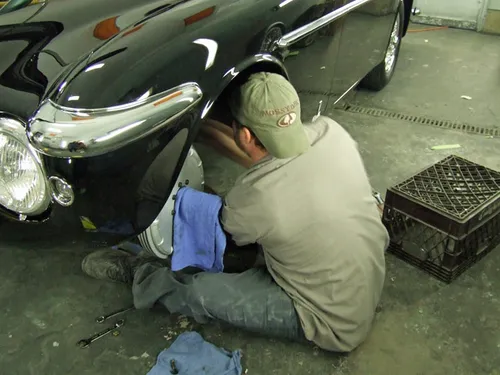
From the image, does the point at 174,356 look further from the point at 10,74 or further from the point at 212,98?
the point at 10,74

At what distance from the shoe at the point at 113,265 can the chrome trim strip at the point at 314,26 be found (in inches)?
40.3

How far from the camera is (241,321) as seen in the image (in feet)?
6.08

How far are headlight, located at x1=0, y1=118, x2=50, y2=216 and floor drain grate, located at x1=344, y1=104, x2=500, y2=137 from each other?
271 centimetres

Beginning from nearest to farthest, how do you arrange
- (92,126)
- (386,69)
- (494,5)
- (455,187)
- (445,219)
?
(92,126) → (445,219) → (455,187) → (386,69) → (494,5)

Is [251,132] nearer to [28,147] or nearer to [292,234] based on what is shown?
[292,234]

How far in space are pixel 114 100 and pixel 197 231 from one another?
640mm

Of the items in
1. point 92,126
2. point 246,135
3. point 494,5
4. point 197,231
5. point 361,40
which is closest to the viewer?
point 92,126

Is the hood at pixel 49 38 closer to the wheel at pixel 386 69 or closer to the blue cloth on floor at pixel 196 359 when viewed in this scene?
the blue cloth on floor at pixel 196 359

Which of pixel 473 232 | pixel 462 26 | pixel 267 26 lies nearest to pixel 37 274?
pixel 267 26

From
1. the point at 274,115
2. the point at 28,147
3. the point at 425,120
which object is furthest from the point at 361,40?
the point at 28,147

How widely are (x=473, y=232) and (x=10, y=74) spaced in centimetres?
180

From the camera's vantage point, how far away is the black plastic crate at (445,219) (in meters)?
2.10

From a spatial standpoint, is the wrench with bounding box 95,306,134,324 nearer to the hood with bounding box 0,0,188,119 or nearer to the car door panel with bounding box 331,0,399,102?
the hood with bounding box 0,0,188,119

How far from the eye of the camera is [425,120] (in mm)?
3629
